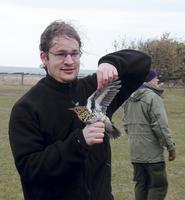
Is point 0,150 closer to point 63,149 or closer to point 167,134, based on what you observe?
point 167,134

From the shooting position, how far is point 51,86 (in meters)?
3.61

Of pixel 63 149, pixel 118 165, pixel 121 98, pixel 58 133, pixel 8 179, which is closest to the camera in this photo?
pixel 63 149

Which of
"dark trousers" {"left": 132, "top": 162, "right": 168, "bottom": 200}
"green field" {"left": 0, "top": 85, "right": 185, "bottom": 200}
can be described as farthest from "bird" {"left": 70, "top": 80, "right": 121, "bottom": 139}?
"green field" {"left": 0, "top": 85, "right": 185, "bottom": 200}

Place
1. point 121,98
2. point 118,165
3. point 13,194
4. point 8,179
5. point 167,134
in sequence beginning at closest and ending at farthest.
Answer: point 121,98
point 167,134
point 13,194
point 8,179
point 118,165

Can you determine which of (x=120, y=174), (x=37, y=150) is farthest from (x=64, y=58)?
(x=120, y=174)

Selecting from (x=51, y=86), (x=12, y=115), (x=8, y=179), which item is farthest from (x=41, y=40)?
(x=8, y=179)

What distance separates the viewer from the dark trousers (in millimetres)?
7336

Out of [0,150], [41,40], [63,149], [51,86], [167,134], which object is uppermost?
[41,40]

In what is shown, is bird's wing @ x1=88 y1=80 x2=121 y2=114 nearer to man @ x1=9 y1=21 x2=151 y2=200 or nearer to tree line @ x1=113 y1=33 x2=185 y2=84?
man @ x1=9 y1=21 x2=151 y2=200

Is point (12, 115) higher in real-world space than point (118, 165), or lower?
higher

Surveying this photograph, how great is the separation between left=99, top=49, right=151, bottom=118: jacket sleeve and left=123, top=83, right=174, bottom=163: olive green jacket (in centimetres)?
299

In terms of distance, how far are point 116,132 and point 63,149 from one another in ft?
1.28

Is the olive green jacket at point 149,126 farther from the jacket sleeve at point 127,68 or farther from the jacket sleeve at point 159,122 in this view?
the jacket sleeve at point 127,68

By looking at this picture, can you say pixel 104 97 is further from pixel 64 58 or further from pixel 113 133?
pixel 64 58
